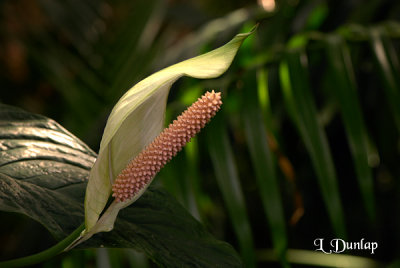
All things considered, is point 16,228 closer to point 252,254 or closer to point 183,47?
point 183,47

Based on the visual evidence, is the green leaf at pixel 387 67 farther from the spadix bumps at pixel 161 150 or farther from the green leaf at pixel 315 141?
the spadix bumps at pixel 161 150

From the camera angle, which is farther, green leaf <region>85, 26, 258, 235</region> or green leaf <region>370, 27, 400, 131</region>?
green leaf <region>370, 27, 400, 131</region>

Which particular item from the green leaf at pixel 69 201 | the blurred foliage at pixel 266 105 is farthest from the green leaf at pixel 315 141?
the green leaf at pixel 69 201

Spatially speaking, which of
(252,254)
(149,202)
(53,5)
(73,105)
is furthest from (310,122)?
(53,5)

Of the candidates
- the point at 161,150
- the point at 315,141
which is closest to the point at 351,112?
the point at 315,141

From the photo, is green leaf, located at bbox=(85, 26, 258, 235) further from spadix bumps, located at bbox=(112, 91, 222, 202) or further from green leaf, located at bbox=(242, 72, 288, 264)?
green leaf, located at bbox=(242, 72, 288, 264)

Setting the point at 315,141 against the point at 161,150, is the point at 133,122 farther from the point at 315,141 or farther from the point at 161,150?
the point at 315,141

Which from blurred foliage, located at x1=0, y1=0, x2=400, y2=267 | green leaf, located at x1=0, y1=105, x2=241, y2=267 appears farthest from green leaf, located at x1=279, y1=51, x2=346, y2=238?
green leaf, located at x1=0, y1=105, x2=241, y2=267
